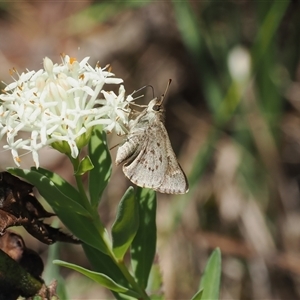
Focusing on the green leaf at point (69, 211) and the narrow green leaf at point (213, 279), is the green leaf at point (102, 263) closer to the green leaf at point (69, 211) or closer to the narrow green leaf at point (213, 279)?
the green leaf at point (69, 211)

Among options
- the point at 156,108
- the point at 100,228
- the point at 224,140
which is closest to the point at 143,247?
the point at 100,228

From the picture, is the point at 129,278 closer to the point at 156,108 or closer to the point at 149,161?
the point at 149,161

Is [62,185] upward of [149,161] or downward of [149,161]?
downward

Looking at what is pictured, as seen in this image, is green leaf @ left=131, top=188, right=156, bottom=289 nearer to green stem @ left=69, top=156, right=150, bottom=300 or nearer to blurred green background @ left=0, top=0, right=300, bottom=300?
green stem @ left=69, top=156, right=150, bottom=300

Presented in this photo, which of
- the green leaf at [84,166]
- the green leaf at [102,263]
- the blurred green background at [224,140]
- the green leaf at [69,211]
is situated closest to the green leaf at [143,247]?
the green leaf at [102,263]

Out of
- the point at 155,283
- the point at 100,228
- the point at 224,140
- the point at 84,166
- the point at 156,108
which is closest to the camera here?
the point at 84,166

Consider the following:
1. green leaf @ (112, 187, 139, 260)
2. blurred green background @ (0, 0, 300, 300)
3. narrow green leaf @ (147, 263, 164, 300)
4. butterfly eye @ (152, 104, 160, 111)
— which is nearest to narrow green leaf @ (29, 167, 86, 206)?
green leaf @ (112, 187, 139, 260)
